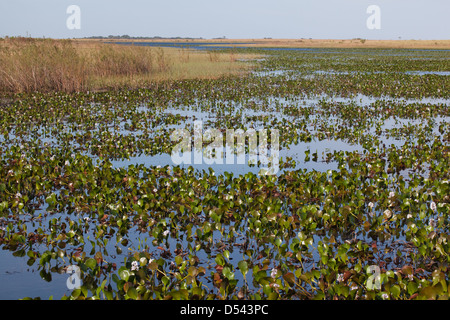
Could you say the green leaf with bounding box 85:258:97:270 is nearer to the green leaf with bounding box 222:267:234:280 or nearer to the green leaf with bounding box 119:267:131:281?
the green leaf with bounding box 119:267:131:281

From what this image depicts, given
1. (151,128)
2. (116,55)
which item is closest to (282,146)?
(151,128)

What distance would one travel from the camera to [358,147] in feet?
34.9

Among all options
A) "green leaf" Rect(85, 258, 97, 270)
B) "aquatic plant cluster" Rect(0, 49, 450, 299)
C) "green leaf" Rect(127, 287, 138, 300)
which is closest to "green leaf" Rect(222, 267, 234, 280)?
"aquatic plant cluster" Rect(0, 49, 450, 299)

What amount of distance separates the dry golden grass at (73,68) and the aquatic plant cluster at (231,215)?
5.67m

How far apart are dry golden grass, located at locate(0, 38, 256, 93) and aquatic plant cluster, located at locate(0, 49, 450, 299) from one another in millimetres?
5669

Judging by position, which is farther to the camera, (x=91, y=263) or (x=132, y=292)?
(x=91, y=263)

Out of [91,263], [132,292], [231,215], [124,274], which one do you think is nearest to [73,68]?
[231,215]

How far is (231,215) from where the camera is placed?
621 centimetres

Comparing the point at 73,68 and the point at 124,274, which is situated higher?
the point at 73,68

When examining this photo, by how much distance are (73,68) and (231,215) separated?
15.2 m

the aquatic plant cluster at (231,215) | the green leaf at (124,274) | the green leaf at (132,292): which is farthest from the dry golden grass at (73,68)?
the green leaf at (132,292)

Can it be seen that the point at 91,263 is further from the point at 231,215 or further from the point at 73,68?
the point at 73,68
